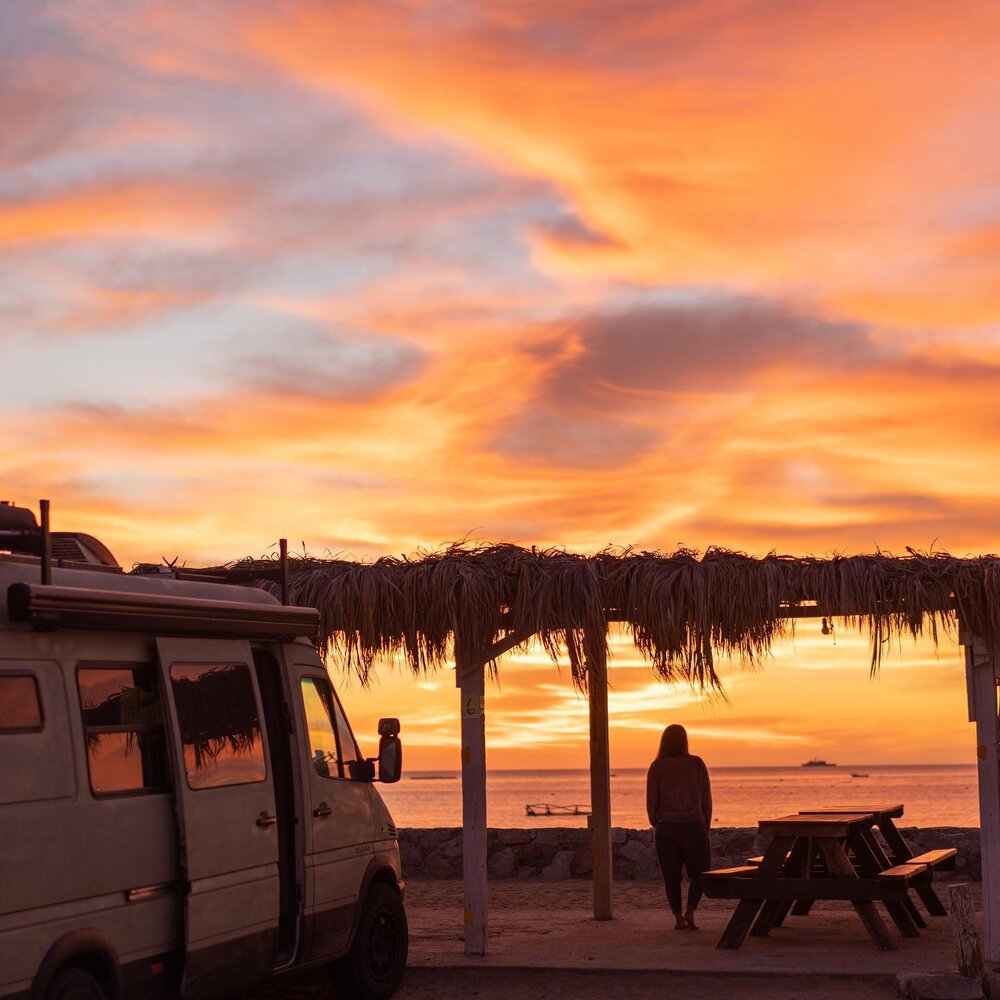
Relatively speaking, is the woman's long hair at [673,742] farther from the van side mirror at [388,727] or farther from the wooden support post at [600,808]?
the van side mirror at [388,727]

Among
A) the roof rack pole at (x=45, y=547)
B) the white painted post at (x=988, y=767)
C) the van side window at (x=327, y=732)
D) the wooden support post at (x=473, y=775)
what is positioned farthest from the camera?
the wooden support post at (x=473, y=775)

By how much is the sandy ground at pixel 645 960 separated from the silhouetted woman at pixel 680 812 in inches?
23.2

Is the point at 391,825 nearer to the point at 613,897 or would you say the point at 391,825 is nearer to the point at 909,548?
the point at 909,548

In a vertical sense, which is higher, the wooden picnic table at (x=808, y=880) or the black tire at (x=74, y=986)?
the black tire at (x=74, y=986)

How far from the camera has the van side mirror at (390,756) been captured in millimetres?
9164

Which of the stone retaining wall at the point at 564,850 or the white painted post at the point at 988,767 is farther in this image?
the stone retaining wall at the point at 564,850

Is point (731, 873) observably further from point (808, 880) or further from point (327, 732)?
point (327, 732)

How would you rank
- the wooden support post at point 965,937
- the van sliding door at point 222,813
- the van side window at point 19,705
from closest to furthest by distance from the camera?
the van side window at point 19,705
the van sliding door at point 222,813
the wooden support post at point 965,937

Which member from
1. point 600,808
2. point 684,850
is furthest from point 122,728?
point 600,808

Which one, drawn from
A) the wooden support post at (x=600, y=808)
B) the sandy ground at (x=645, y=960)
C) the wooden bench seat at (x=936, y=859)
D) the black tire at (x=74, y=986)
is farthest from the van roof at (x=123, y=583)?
the wooden bench seat at (x=936, y=859)

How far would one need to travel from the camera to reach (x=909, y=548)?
426 inches

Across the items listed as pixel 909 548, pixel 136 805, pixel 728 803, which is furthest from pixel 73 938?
pixel 728 803

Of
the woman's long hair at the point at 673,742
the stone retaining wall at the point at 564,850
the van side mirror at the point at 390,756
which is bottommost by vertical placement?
the stone retaining wall at the point at 564,850

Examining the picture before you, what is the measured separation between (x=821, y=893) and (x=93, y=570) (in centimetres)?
626
